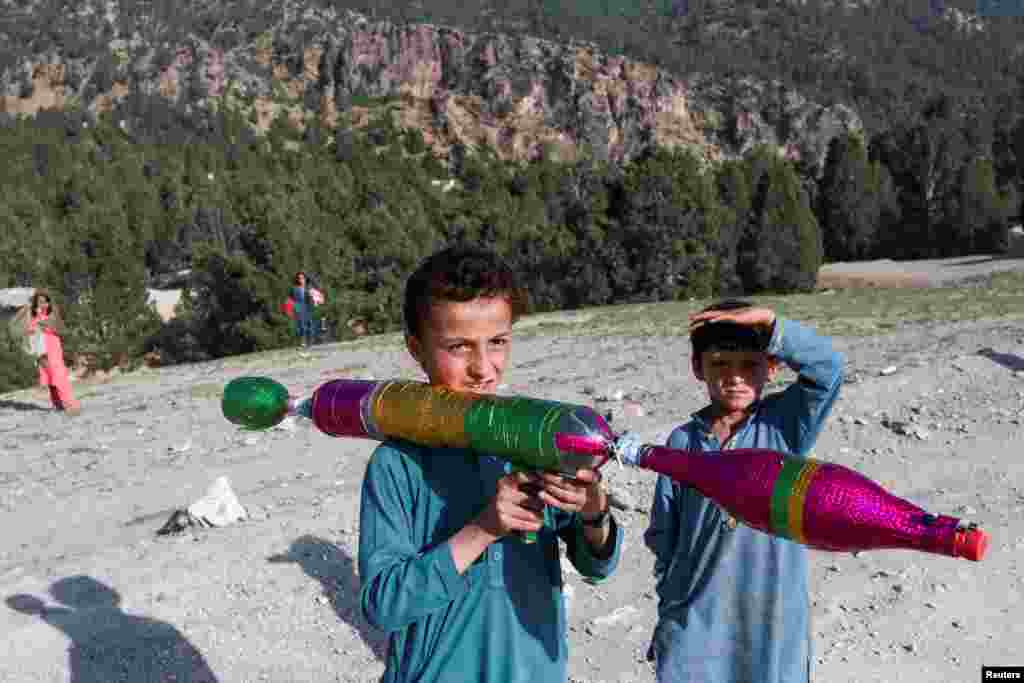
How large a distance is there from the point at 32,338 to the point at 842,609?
957cm

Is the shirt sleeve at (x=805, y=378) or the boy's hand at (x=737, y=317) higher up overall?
the boy's hand at (x=737, y=317)

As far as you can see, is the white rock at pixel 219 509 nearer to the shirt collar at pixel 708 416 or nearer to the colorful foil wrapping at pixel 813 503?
the shirt collar at pixel 708 416

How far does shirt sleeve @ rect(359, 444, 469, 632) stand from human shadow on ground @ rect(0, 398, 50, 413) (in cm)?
1216

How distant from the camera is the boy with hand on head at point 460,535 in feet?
6.54

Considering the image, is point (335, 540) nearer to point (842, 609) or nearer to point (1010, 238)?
point (842, 609)

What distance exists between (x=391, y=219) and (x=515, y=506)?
28.7 m

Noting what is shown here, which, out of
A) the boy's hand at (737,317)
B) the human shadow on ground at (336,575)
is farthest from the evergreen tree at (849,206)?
the boy's hand at (737,317)

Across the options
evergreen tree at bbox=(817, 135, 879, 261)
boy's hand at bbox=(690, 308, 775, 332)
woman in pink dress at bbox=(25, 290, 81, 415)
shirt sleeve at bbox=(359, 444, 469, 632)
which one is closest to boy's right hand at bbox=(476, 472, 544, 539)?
shirt sleeve at bbox=(359, 444, 469, 632)

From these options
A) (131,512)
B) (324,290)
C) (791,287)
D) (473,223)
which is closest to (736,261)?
(791,287)

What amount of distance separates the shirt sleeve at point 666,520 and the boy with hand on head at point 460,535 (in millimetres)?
740

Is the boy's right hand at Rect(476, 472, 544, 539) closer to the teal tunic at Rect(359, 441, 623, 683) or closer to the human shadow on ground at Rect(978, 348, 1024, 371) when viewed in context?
the teal tunic at Rect(359, 441, 623, 683)

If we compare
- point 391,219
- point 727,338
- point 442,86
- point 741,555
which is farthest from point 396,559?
point 442,86

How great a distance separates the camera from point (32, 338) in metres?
11.2

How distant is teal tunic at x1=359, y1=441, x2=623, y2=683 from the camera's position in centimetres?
199
